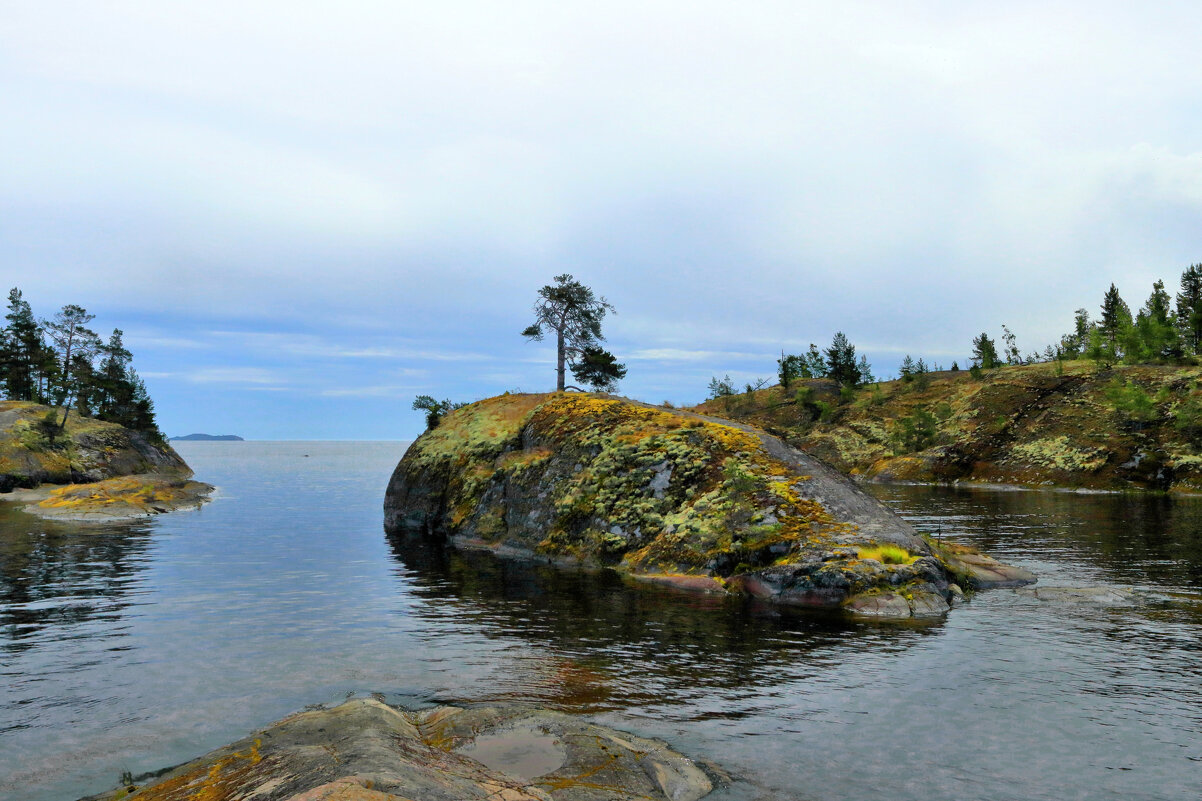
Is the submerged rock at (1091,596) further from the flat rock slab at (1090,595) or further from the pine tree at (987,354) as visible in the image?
the pine tree at (987,354)

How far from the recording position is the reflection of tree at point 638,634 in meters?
13.8

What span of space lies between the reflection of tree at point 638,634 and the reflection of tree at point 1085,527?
15.0m

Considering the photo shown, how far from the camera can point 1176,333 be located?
101 meters

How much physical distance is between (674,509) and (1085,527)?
29118 millimetres

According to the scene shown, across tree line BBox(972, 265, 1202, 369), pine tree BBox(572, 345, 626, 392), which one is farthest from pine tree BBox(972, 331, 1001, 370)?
pine tree BBox(572, 345, 626, 392)

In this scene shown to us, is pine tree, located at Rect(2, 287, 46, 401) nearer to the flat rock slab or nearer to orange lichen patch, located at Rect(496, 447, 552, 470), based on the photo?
orange lichen patch, located at Rect(496, 447, 552, 470)

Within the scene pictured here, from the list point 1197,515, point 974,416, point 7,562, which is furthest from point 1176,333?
point 7,562

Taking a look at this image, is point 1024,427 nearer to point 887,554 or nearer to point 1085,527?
point 1085,527

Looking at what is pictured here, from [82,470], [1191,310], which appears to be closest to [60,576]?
[82,470]

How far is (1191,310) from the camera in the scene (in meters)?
110

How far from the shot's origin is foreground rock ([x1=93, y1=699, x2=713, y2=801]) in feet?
23.0

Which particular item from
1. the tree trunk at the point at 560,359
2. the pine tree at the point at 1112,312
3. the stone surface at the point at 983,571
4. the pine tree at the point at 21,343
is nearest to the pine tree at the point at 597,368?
the tree trunk at the point at 560,359

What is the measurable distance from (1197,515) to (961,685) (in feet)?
150

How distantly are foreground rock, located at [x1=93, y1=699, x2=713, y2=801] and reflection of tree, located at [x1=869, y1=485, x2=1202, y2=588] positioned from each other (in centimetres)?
2354
